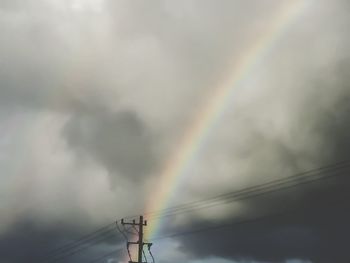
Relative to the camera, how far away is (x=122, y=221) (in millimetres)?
106812

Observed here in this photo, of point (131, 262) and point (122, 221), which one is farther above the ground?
point (122, 221)

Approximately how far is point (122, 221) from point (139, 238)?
3.02 metres

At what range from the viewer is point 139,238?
10506 centimetres

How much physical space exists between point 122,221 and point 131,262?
7180 mm

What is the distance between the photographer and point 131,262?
100688 mm

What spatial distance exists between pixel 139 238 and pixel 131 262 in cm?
483
